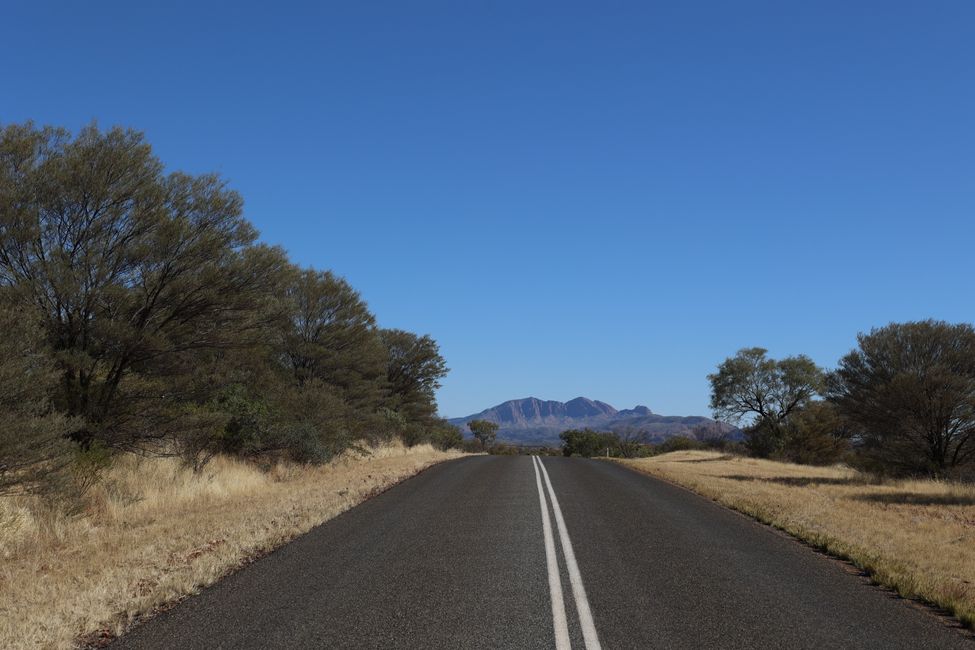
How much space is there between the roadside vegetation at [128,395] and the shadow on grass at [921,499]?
47.4 feet

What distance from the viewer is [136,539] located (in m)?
9.45

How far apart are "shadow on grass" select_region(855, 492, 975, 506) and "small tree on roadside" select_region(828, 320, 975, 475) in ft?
21.5

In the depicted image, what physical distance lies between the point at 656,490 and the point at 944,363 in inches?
646

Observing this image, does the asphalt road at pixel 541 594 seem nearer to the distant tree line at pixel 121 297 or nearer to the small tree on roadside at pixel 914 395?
the distant tree line at pixel 121 297

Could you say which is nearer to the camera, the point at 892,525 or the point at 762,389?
the point at 892,525

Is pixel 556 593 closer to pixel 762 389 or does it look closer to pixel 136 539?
pixel 136 539

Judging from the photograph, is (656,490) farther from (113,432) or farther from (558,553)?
Answer: (113,432)

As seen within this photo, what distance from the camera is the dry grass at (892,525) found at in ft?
25.2

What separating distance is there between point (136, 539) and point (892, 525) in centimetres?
1391

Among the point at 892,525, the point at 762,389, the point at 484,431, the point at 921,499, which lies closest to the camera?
the point at 892,525

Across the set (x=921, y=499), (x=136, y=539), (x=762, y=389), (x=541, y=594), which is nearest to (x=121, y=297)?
(x=136, y=539)

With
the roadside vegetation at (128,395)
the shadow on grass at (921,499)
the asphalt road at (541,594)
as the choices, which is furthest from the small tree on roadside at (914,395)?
the roadside vegetation at (128,395)

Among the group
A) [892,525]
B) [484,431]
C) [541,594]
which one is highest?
[484,431]

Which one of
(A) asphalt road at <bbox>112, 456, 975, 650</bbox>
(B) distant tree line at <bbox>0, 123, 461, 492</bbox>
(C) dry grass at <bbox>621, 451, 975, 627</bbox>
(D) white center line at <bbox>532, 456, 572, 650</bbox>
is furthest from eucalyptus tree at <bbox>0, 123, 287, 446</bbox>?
(C) dry grass at <bbox>621, 451, 975, 627</bbox>
